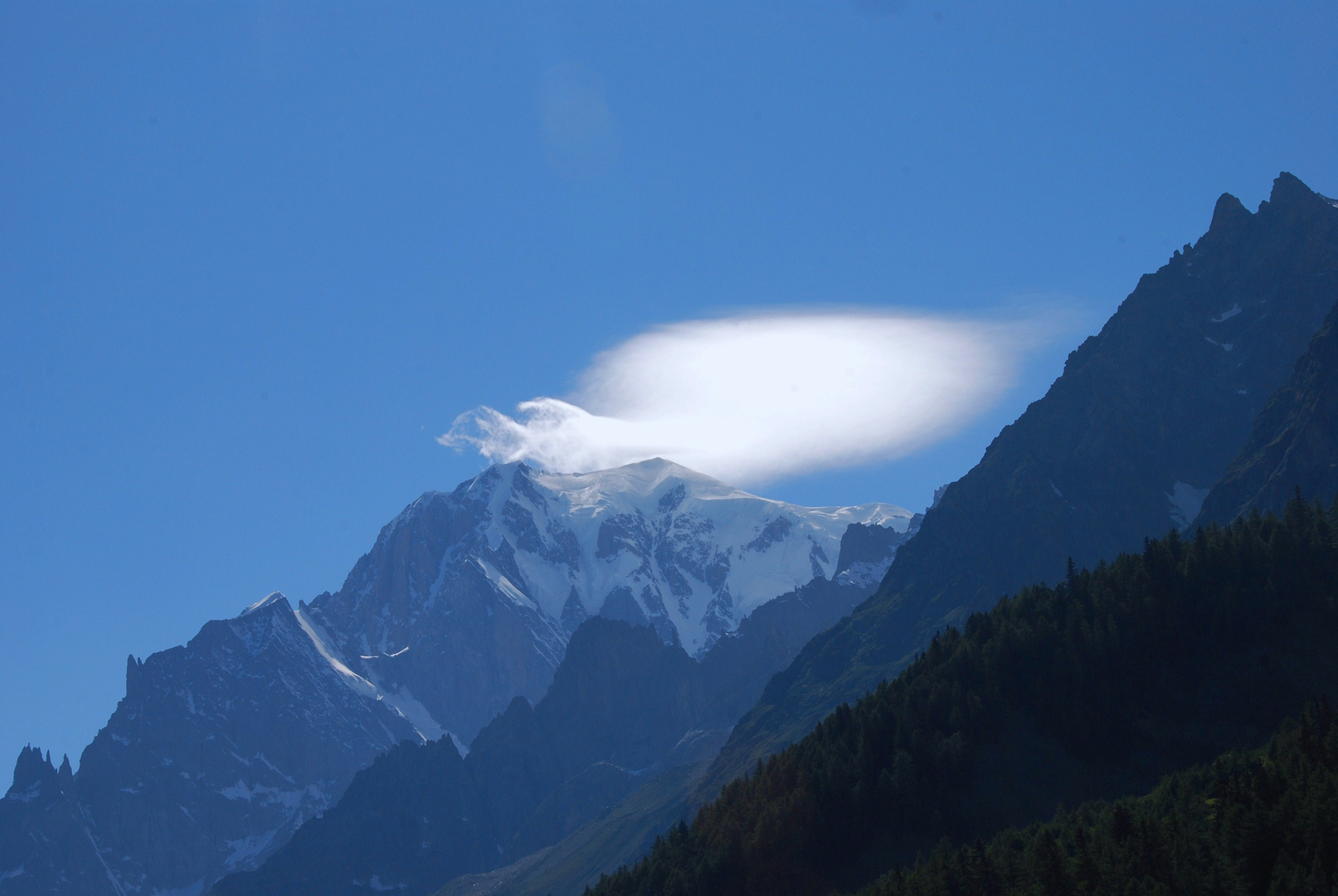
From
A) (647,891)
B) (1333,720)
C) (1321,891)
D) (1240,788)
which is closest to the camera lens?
(1321,891)

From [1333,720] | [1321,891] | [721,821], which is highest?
[721,821]

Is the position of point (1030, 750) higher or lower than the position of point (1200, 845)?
higher

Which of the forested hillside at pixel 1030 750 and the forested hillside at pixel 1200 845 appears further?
the forested hillside at pixel 1030 750

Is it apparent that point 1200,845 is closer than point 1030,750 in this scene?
Answer: Yes

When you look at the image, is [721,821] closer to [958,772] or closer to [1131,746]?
[958,772]

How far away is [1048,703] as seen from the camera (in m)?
195

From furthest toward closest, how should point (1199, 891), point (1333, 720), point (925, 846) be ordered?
1. point (925, 846)
2. point (1333, 720)
3. point (1199, 891)

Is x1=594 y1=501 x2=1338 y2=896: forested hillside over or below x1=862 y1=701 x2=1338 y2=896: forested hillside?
over

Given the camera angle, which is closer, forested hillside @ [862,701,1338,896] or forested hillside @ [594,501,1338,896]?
forested hillside @ [862,701,1338,896]

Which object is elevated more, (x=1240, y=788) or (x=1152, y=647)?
(x=1152, y=647)

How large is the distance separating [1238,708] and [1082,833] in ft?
190

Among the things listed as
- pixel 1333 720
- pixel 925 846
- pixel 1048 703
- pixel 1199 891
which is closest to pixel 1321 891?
pixel 1199 891

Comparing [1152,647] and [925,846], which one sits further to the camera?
[1152,647]

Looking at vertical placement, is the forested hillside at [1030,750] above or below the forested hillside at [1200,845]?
above
